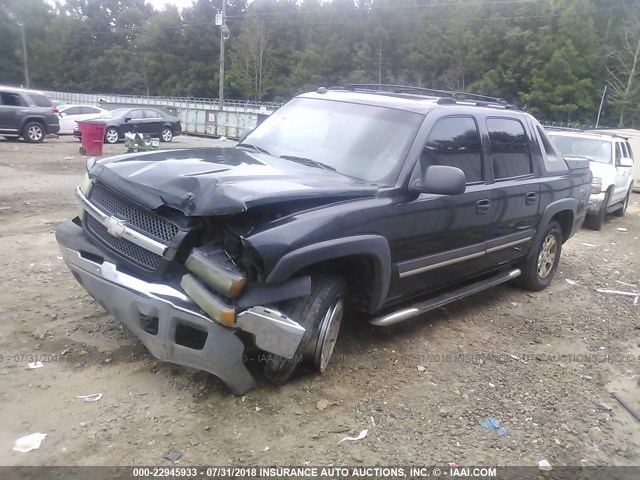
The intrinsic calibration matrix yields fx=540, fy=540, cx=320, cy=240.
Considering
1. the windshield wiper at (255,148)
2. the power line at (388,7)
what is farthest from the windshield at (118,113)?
the power line at (388,7)

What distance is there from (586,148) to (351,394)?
9.75 meters

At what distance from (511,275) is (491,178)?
113 centimetres

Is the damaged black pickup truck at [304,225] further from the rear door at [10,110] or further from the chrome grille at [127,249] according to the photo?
the rear door at [10,110]

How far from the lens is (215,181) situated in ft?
9.77

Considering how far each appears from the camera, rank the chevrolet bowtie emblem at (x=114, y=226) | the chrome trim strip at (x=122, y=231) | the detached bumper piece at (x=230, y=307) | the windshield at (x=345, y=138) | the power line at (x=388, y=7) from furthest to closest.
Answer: the power line at (x=388, y=7) → the windshield at (x=345, y=138) → the chevrolet bowtie emblem at (x=114, y=226) → the chrome trim strip at (x=122, y=231) → the detached bumper piece at (x=230, y=307)

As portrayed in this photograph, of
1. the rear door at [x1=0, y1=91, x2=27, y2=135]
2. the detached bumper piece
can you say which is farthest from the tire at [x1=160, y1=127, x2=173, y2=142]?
the detached bumper piece

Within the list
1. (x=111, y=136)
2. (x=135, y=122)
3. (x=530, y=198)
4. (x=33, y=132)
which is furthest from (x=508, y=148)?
(x=135, y=122)

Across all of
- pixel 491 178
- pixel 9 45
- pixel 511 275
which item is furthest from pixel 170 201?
pixel 9 45

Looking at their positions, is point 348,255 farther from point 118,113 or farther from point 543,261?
point 118,113

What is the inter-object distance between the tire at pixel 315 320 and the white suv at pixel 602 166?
807cm

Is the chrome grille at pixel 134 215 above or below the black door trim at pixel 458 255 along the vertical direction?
above

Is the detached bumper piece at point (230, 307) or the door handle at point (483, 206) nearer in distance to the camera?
the detached bumper piece at point (230, 307)

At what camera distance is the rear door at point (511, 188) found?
15.0ft

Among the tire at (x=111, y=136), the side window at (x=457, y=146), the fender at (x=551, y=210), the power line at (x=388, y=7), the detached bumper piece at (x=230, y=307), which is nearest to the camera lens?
the detached bumper piece at (x=230, y=307)
